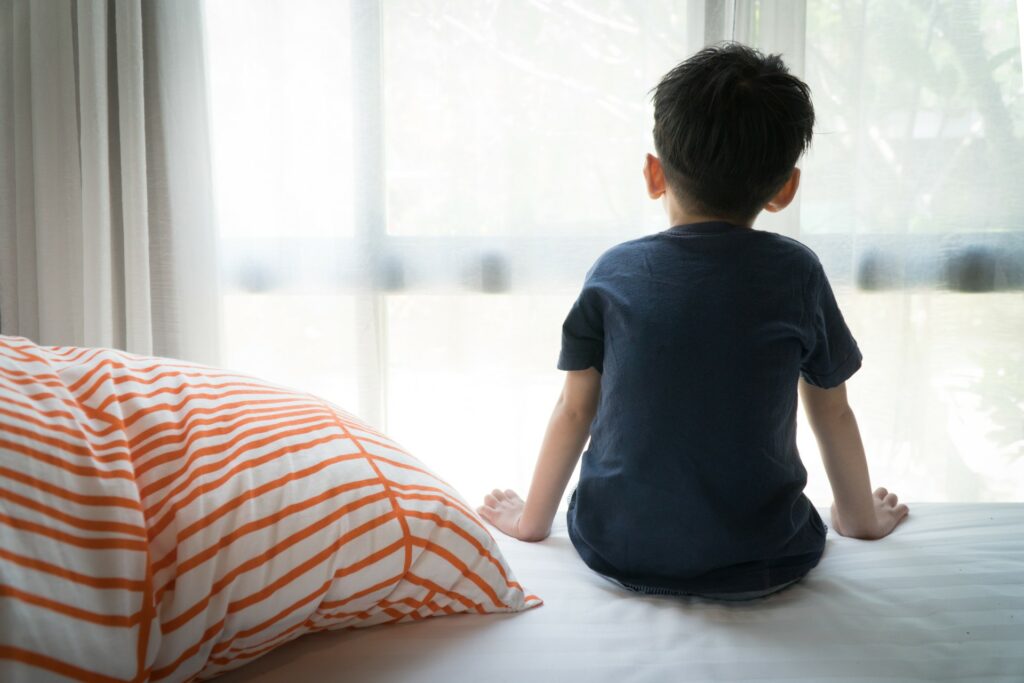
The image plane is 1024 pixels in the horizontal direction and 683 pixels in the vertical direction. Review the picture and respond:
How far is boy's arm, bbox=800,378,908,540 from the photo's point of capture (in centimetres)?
109

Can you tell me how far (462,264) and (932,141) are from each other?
3.79ft

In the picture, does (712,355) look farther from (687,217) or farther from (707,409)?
(687,217)

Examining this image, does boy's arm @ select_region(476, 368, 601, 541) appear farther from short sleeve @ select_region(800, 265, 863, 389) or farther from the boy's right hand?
the boy's right hand

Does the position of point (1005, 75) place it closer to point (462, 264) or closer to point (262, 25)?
point (462, 264)

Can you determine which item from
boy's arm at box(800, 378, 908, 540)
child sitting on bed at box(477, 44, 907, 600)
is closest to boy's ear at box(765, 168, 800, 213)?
child sitting on bed at box(477, 44, 907, 600)

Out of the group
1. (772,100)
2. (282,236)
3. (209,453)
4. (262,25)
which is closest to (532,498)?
(209,453)

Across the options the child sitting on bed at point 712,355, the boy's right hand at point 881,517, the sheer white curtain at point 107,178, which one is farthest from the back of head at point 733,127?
the sheer white curtain at point 107,178

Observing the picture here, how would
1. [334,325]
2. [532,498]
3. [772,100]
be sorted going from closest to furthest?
[772,100] → [532,498] → [334,325]

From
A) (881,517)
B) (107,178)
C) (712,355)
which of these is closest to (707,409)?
(712,355)

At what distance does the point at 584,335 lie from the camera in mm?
1034

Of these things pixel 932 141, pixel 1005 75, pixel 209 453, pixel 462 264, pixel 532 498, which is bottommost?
pixel 532 498

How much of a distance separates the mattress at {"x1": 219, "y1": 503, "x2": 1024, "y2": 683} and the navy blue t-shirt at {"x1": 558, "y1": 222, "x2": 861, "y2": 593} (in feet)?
0.17

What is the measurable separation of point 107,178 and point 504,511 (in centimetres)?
119

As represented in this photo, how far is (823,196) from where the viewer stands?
180 cm
